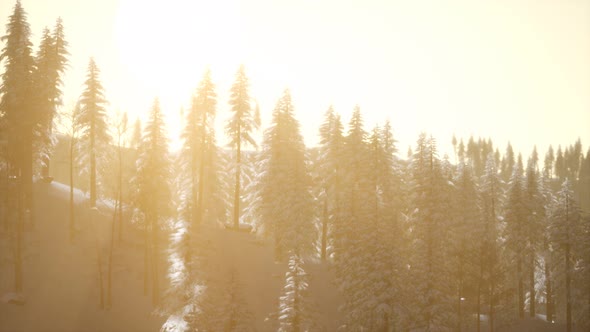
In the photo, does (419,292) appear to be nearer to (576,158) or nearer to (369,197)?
(369,197)

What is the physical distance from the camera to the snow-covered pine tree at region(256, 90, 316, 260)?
127 ft

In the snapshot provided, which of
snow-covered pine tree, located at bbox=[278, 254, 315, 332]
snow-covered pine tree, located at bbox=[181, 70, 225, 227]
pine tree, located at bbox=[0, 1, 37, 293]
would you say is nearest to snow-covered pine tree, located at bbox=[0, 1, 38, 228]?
pine tree, located at bbox=[0, 1, 37, 293]

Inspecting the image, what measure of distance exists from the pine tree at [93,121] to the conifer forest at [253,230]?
0.18m

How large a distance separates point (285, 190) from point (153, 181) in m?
11.9

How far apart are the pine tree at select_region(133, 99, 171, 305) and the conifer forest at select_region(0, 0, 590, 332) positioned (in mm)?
153

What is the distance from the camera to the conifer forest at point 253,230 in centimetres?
3075

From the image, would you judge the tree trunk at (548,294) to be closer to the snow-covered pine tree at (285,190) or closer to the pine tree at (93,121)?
the snow-covered pine tree at (285,190)

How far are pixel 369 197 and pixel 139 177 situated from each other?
2015cm

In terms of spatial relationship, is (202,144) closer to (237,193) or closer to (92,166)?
(237,193)

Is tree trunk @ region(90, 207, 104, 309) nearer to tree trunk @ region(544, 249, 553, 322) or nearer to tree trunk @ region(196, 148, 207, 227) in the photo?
tree trunk @ region(196, 148, 207, 227)

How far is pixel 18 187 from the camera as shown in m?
31.8

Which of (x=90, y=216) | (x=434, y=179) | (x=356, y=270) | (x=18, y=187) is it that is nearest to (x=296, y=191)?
(x=356, y=270)

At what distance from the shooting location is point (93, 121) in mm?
40906

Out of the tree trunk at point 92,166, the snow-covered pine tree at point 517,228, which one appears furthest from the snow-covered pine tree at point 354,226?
the tree trunk at point 92,166
